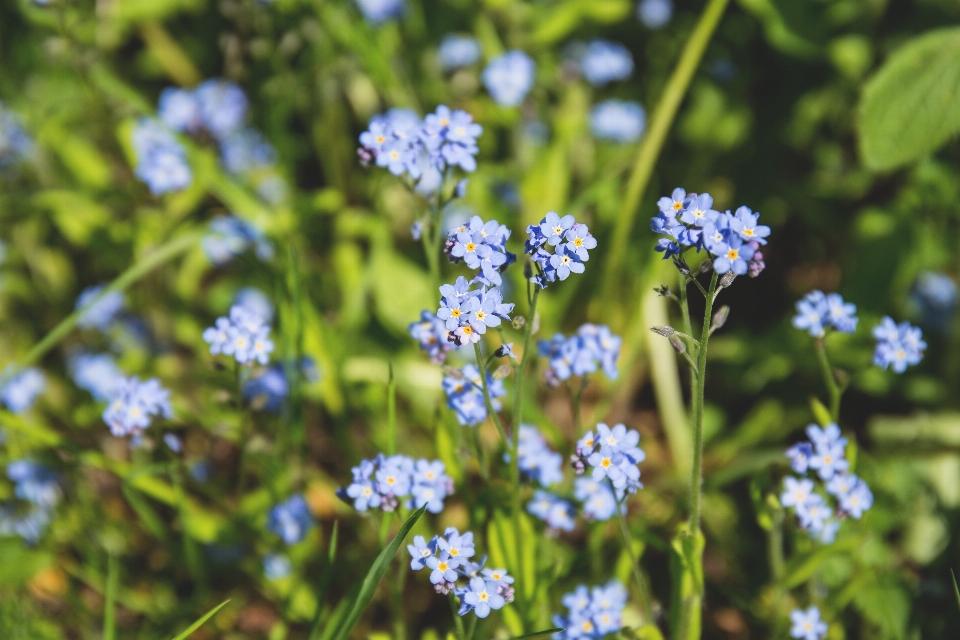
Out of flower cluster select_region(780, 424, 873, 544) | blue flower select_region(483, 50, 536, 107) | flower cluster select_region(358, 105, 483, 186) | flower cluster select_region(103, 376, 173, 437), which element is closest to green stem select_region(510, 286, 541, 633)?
flower cluster select_region(358, 105, 483, 186)

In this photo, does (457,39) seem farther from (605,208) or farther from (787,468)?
(787,468)

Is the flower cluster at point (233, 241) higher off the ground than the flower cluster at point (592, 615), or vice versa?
the flower cluster at point (233, 241)

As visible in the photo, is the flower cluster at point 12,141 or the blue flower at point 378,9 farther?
the blue flower at point 378,9

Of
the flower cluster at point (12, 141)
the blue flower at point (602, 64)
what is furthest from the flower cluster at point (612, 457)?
the flower cluster at point (12, 141)

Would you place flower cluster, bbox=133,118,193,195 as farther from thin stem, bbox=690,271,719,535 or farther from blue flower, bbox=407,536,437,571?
thin stem, bbox=690,271,719,535

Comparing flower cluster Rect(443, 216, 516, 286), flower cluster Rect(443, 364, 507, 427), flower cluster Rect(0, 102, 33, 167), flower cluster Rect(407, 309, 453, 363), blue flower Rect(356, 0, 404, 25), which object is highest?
blue flower Rect(356, 0, 404, 25)

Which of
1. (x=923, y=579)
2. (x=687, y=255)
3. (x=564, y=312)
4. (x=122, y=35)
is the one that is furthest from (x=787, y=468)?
(x=122, y=35)

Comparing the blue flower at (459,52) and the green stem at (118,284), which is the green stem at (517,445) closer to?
the green stem at (118,284)
